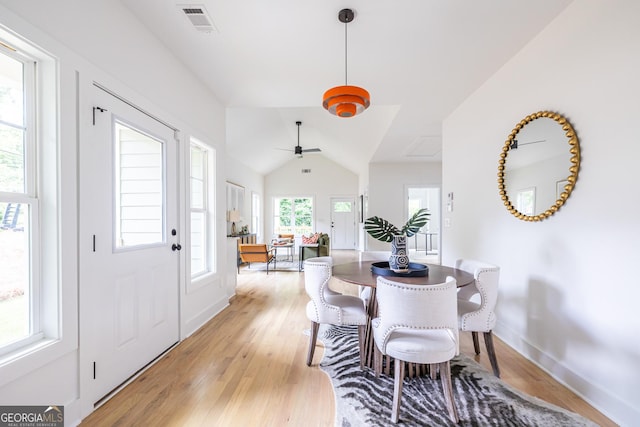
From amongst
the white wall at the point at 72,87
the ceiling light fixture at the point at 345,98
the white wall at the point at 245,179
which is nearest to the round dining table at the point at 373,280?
the ceiling light fixture at the point at 345,98

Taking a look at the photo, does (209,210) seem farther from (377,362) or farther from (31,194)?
(377,362)

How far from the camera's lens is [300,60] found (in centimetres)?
253

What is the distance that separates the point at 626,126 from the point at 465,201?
6.11ft

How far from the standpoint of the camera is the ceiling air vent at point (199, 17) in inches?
74.8

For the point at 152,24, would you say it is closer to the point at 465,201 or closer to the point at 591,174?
the point at 591,174

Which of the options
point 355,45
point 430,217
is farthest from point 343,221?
point 355,45

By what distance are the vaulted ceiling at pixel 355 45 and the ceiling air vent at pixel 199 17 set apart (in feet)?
0.06

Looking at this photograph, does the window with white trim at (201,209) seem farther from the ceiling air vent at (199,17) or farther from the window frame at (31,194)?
the window frame at (31,194)

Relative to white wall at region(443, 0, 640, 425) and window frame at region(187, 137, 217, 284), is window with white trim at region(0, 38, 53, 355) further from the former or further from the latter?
A: white wall at region(443, 0, 640, 425)

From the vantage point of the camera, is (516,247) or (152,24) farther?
(516,247)

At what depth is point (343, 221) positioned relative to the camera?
10.0m

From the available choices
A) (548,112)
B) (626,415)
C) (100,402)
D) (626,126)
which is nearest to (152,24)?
(100,402)

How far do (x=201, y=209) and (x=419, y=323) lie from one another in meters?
2.61

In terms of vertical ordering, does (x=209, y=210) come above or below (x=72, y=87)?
below
